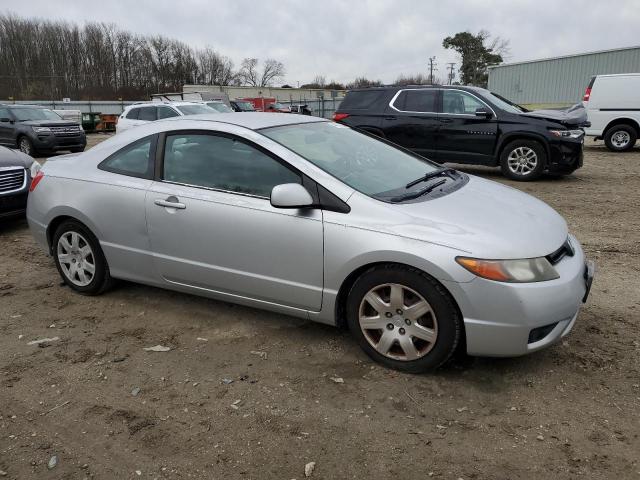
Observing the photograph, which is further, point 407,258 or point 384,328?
point 384,328

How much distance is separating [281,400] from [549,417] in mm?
1433

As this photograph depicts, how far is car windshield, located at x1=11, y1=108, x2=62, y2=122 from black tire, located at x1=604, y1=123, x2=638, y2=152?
16601 mm

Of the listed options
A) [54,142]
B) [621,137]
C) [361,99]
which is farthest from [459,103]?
[54,142]

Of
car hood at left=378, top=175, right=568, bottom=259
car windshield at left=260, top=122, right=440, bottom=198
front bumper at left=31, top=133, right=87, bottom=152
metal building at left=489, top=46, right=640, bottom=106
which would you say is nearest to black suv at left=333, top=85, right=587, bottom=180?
car windshield at left=260, top=122, right=440, bottom=198

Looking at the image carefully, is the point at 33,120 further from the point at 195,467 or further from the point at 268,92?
the point at 268,92

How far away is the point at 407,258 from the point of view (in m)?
2.90

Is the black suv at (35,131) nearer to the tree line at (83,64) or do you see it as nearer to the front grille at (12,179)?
the front grille at (12,179)

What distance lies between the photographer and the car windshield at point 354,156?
11.2 feet

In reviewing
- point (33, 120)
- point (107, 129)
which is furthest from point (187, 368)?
point (107, 129)

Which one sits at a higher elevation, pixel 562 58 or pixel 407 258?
pixel 562 58

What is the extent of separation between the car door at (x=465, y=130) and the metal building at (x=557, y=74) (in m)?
27.2

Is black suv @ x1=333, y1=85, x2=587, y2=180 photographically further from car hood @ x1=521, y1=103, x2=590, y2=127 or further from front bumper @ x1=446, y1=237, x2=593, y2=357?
front bumper @ x1=446, y1=237, x2=593, y2=357

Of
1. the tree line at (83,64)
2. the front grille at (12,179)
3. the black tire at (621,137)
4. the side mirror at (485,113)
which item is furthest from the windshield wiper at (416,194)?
the tree line at (83,64)

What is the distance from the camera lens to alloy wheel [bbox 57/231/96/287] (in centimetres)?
429
